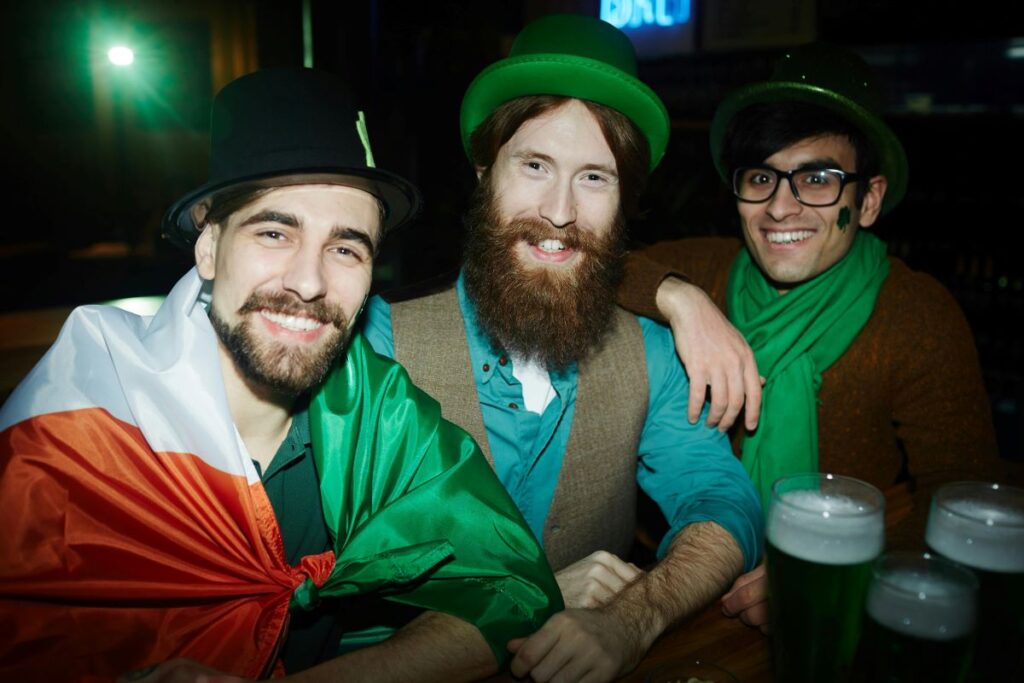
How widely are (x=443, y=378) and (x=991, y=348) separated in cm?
326

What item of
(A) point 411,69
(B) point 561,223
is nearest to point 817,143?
(B) point 561,223

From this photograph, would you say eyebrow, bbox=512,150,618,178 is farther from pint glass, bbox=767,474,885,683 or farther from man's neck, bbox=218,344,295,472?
pint glass, bbox=767,474,885,683

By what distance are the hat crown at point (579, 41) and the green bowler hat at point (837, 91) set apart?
0.59 m

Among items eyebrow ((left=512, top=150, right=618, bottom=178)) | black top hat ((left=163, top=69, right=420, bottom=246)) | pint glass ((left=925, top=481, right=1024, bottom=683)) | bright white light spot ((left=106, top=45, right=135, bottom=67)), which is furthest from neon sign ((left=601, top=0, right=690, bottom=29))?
bright white light spot ((left=106, top=45, right=135, bottom=67))

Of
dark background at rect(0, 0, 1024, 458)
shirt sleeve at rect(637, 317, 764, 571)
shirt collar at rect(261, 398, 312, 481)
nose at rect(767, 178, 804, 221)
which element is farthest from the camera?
dark background at rect(0, 0, 1024, 458)

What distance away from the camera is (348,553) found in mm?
1527

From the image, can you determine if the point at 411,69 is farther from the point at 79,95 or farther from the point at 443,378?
the point at 79,95

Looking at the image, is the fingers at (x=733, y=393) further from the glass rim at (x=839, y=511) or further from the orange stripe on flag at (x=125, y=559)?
the orange stripe on flag at (x=125, y=559)

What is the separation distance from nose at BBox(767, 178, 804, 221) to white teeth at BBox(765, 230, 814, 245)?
67 millimetres

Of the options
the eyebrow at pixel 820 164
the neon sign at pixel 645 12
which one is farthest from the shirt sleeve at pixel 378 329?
the neon sign at pixel 645 12

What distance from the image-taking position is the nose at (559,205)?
191 cm

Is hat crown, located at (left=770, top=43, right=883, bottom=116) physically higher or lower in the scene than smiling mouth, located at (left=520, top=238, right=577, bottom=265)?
higher

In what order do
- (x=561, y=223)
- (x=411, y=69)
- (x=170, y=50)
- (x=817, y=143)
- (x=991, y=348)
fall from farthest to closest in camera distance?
(x=170, y=50) → (x=411, y=69) → (x=991, y=348) → (x=817, y=143) → (x=561, y=223)

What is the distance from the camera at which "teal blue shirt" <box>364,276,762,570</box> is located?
77.2 inches
